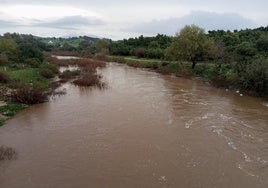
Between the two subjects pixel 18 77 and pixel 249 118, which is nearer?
pixel 249 118

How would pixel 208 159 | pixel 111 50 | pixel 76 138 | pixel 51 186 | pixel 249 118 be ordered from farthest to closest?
pixel 111 50, pixel 249 118, pixel 76 138, pixel 208 159, pixel 51 186

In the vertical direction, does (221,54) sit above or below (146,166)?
above

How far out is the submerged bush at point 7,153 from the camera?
12675 mm

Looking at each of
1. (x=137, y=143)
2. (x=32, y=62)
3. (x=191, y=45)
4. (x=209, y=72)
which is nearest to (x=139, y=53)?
(x=191, y=45)

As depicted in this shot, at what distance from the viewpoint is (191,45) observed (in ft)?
124

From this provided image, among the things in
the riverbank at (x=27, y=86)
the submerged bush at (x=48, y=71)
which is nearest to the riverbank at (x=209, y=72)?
the riverbank at (x=27, y=86)

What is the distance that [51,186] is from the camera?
1056cm

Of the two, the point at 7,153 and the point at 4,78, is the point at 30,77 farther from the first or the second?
the point at 7,153

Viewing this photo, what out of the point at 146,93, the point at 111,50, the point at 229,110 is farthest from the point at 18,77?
the point at 111,50

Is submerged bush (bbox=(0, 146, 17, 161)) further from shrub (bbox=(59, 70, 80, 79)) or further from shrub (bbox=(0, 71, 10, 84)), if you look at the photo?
shrub (bbox=(59, 70, 80, 79))

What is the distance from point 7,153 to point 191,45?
97.0 ft

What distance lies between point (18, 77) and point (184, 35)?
22119 mm

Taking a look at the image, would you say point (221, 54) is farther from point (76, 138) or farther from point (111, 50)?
point (111, 50)

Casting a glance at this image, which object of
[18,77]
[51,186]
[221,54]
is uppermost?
[221,54]
